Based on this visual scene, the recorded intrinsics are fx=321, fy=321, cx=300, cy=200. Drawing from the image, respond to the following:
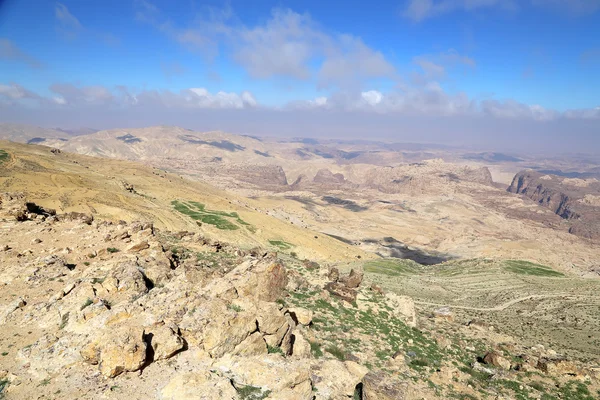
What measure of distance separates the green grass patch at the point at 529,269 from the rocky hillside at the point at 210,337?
105ft

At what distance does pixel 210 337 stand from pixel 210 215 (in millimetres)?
41805

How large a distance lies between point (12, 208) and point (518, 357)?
3613cm

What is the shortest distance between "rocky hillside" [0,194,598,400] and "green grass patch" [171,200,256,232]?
25.8 meters

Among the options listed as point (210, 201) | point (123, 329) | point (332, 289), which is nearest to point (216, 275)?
point (123, 329)

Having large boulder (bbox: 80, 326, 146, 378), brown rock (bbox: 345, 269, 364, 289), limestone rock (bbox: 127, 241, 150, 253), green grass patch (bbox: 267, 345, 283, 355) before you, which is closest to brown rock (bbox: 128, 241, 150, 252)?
limestone rock (bbox: 127, 241, 150, 253)

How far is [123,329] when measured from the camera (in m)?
11.3

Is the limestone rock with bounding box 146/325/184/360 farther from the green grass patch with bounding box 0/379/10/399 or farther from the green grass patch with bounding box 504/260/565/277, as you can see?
the green grass patch with bounding box 504/260/565/277

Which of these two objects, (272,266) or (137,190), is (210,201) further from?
(272,266)

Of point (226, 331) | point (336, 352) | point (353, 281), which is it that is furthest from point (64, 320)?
point (353, 281)

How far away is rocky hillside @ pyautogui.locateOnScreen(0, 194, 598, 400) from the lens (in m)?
10.5

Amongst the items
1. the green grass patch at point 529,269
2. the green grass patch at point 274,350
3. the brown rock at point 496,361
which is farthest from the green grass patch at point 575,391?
the green grass patch at point 529,269

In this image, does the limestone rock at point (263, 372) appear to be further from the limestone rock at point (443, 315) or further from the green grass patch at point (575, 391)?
the limestone rock at point (443, 315)

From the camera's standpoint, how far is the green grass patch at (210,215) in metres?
49.4

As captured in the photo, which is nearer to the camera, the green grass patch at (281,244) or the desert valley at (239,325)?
the desert valley at (239,325)
